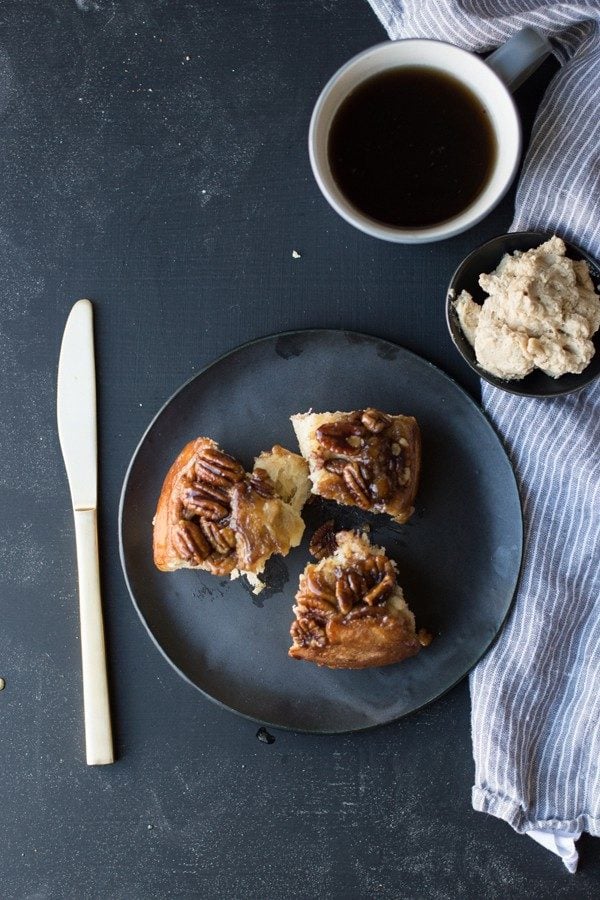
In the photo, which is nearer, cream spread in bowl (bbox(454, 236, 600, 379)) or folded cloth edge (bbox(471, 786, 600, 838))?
cream spread in bowl (bbox(454, 236, 600, 379))

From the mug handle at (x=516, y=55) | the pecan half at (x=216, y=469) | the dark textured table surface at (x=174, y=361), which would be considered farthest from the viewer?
the dark textured table surface at (x=174, y=361)

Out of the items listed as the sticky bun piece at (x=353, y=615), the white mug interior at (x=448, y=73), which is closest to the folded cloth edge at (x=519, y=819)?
the sticky bun piece at (x=353, y=615)

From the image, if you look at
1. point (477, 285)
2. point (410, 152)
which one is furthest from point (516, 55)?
point (477, 285)

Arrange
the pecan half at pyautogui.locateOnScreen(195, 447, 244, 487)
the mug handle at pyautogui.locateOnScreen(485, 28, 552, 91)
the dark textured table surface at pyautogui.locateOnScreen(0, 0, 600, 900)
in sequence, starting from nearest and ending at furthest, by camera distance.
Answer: the mug handle at pyautogui.locateOnScreen(485, 28, 552, 91) → the pecan half at pyautogui.locateOnScreen(195, 447, 244, 487) → the dark textured table surface at pyautogui.locateOnScreen(0, 0, 600, 900)

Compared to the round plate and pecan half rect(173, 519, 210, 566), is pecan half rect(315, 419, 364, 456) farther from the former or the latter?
pecan half rect(173, 519, 210, 566)

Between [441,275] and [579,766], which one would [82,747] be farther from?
[441,275]

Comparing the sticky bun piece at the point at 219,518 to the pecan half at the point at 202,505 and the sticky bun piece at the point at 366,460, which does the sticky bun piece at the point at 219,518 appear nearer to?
the pecan half at the point at 202,505

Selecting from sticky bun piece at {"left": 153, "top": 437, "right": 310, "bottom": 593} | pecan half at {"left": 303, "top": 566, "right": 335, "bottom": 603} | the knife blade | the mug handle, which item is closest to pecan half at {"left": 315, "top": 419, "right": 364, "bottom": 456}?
sticky bun piece at {"left": 153, "top": 437, "right": 310, "bottom": 593}

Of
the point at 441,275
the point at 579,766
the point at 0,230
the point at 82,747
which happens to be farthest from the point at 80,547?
the point at 579,766
